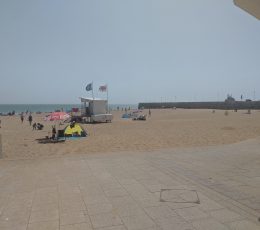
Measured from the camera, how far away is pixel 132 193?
22.8ft

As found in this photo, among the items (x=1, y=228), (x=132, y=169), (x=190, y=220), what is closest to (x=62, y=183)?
(x=132, y=169)

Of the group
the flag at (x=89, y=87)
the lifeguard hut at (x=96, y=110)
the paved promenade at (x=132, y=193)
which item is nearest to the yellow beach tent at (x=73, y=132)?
the paved promenade at (x=132, y=193)

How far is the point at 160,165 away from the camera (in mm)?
9984

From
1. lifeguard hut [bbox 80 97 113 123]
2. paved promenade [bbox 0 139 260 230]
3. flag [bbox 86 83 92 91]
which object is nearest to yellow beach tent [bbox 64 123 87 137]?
paved promenade [bbox 0 139 260 230]

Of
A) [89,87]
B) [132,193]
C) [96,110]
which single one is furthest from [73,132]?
[89,87]

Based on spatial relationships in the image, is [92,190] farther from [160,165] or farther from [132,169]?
[160,165]

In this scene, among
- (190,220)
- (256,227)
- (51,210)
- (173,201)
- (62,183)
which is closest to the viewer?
(256,227)

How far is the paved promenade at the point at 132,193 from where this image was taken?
532 centimetres

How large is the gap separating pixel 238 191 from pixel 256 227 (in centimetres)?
206

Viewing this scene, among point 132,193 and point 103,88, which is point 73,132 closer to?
point 132,193

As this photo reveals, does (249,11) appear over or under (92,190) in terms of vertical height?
over

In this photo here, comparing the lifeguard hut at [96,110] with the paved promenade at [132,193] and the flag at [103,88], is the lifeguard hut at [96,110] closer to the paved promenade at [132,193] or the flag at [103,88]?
the flag at [103,88]

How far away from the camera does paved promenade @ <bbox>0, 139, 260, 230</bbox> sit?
5320mm

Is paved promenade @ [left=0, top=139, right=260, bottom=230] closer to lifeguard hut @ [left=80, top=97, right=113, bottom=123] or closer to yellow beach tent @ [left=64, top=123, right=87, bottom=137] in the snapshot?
yellow beach tent @ [left=64, top=123, right=87, bottom=137]
